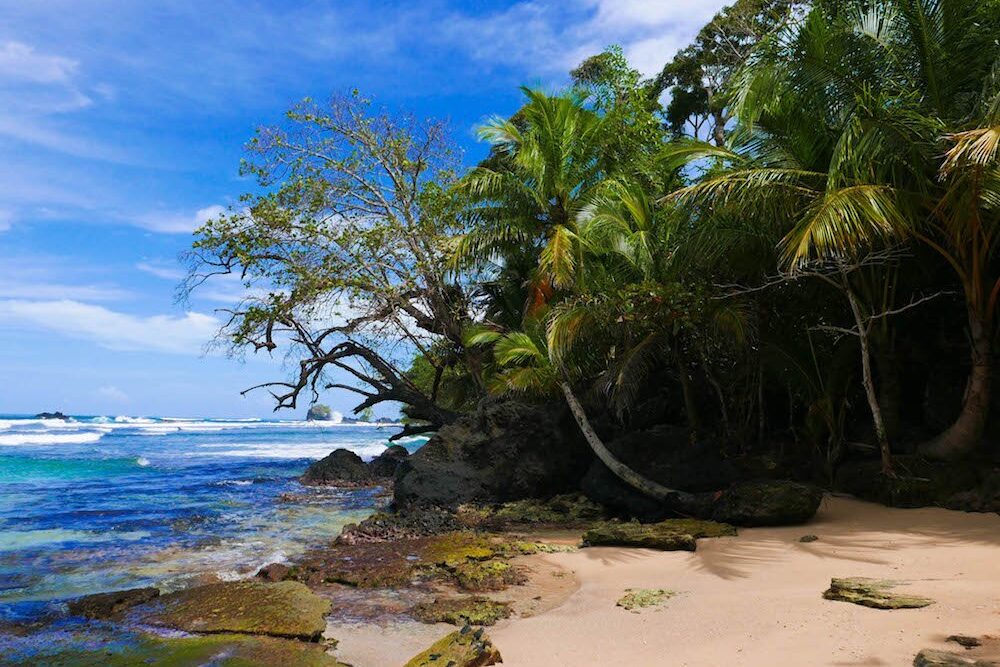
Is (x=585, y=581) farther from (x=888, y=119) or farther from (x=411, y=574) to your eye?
(x=888, y=119)

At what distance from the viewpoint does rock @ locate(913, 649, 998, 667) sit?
146 inches

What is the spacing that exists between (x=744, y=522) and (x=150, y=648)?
23.9 feet

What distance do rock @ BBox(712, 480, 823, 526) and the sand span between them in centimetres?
25

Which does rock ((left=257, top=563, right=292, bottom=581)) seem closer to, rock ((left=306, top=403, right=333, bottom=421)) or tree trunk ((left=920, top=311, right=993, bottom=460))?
tree trunk ((left=920, top=311, right=993, bottom=460))

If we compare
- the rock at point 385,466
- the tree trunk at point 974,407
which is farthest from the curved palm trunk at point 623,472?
the rock at point 385,466

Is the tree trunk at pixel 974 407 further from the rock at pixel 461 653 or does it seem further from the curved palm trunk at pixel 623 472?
the rock at pixel 461 653

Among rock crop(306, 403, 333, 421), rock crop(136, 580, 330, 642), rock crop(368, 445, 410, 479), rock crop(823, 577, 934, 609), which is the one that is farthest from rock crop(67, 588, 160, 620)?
rock crop(306, 403, 333, 421)

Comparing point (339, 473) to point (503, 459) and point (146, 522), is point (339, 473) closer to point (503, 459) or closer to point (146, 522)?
point (146, 522)

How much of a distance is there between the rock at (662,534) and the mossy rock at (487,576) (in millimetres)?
1537

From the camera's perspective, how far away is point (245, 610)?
650 centimetres

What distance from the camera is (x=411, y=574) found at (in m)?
8.08

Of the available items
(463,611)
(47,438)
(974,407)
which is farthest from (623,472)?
(47,438)

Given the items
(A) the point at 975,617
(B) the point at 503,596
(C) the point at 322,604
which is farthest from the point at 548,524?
(A) the point at 975,617

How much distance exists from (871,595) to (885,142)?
6050 mm
